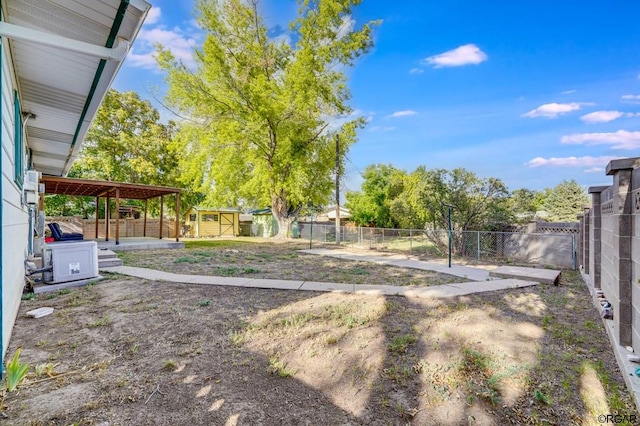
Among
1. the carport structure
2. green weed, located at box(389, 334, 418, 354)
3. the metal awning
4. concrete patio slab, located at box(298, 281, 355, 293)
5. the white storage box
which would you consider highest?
the metal awning

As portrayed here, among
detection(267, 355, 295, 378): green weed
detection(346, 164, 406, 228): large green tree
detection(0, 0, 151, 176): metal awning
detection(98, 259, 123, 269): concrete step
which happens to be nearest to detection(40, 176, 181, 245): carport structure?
detection(98, 259, 123, 269): concrete step

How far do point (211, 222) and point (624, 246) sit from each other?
25923 mm

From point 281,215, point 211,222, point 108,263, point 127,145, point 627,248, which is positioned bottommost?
point 108,263

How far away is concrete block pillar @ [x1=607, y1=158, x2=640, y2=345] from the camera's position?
3039mm

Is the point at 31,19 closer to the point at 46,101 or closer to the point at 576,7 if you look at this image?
the point at 46,101

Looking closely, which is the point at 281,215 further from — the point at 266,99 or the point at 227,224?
the point at 227,224

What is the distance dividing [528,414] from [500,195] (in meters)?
10.6

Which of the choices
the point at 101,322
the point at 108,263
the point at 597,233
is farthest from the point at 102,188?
the point at 597,233

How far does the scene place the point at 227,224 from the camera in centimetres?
2658

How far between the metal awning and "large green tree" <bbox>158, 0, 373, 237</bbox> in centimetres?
1261

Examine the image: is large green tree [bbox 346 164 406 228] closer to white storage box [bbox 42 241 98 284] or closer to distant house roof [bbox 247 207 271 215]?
distant house roof [bbox 247 207 271 215]

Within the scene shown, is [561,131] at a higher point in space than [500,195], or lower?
higher

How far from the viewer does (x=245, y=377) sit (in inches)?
108

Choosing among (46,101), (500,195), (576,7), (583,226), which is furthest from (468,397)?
(576,7)
